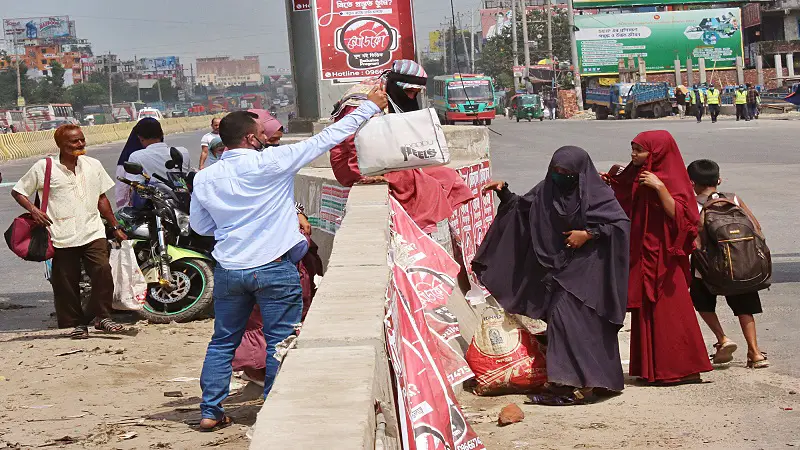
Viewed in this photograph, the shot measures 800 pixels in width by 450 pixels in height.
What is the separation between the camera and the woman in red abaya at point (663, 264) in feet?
22.1

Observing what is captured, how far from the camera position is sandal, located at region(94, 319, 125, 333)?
8766mm

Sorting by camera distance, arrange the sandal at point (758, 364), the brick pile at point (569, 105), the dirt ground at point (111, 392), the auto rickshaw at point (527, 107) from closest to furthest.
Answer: the dirt ground at point (111, 392) < the sandal at point (758, 364) < the auto rickshaw at point (527, 107) < the brick pile at point (569, 105)

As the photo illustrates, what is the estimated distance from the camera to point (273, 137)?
25.8ft

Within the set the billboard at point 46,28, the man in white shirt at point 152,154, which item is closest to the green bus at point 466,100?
the man in white shirt at point 152,154

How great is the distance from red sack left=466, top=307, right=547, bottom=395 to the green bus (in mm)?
44684

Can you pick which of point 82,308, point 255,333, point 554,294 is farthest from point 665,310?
point 82,308

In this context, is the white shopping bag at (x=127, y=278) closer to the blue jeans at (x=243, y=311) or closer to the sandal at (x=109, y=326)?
the sandal at (x=109, y=326)

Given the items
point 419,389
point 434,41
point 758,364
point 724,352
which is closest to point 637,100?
point 724,352

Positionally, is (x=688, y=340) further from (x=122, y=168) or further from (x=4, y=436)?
(x=122, y=168)

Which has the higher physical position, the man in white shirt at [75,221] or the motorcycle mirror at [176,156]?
the motorcycle mirror at [176,156]

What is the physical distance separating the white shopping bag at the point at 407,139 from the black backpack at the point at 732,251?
5.89 feet

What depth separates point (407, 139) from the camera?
609 cm

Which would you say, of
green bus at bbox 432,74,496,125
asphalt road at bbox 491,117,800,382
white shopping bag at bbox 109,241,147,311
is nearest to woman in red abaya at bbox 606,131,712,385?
asphalt road at bbox 491,117,800,382

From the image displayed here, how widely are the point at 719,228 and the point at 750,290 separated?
0.40 meters
